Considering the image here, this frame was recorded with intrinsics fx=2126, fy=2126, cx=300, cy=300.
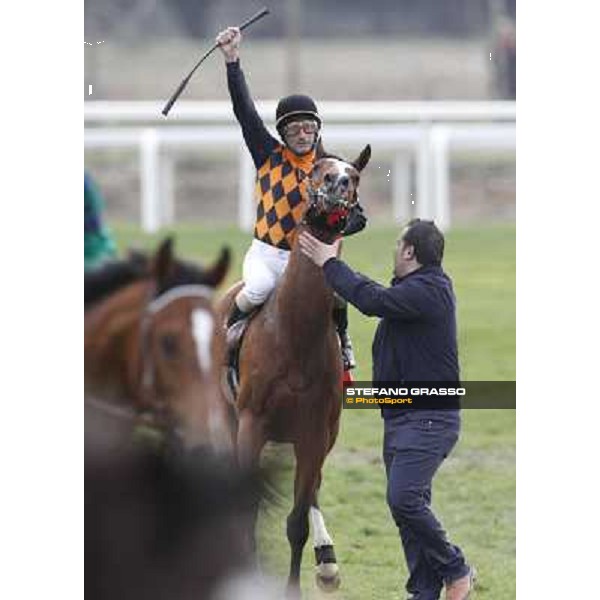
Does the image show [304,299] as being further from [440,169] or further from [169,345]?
[440,169]

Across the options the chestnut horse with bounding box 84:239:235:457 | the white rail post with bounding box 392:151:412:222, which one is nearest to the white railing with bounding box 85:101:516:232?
the white rail post with bounding box 392:151:412:222

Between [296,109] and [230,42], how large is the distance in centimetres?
31

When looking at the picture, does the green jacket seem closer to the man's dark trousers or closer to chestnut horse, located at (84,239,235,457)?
chestnut horse, located at (84,239,235,457)

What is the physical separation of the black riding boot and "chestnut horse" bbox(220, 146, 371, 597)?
0.12 feet

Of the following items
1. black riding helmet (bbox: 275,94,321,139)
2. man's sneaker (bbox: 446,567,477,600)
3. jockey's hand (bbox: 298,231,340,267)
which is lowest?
man's sneaker (bbox: 446,567,477,600)

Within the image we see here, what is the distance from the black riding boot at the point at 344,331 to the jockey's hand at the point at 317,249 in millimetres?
196

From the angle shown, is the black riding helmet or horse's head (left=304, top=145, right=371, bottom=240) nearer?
horse's head (left=304, top=145, right=371, bottom=240)

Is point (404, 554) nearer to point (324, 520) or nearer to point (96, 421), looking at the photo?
point (324, 520)

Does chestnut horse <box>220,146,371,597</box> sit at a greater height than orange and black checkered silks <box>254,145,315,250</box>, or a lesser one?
lesser

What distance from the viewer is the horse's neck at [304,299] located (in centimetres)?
655

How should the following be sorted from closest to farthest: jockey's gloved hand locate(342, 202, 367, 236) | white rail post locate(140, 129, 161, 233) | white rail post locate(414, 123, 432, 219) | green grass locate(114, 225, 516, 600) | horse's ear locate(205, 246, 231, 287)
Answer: horse's ear locate(205, 246, 231, 287)
jockey's gloved hand locate(342, 202, 367, 236)
green grass locate(114, 225, 516, 600)
white rail post locate(140, 129, 161, 233)
white rail post locate(414, 123, 432, 219)

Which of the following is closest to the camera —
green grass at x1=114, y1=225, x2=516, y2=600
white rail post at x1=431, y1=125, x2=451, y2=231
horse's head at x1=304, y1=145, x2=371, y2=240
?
horse's head at x1=304, y1=145, x2=371, y2=240

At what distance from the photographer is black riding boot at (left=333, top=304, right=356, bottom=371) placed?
668 centimetres
